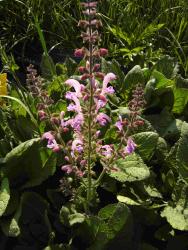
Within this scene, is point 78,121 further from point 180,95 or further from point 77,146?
point 180,95

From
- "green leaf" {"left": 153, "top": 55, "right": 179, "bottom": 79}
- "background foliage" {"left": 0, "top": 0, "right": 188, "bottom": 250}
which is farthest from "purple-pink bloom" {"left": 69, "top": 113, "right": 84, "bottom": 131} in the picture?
"green leaf" {"left": 153, "top": 55, "right": 179, "bottom": 79}

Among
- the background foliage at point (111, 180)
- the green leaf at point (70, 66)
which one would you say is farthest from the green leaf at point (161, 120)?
the green leaf at point (70, 66)

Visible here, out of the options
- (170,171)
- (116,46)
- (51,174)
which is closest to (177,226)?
(170,171)

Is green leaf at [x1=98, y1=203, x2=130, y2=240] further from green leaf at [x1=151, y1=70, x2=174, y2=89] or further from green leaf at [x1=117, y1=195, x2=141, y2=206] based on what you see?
green leaf at [x1=151, y1=70, x2=174, y2=89]

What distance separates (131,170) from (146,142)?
0.14m

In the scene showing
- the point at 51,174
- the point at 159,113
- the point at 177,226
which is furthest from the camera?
the point at 159,113

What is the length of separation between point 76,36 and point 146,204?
5.06ft

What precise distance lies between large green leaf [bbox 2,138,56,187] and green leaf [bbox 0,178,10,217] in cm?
9

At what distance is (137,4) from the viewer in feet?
10.4

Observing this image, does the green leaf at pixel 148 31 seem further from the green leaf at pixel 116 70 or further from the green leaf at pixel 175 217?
the green leaf at pixel 175 217

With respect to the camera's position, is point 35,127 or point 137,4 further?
point 137,4

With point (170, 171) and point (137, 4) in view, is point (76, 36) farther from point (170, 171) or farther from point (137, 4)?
point (170, 171)

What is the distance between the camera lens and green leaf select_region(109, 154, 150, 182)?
6.04 feet

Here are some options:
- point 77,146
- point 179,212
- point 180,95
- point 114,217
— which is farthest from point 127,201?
point 180,95
